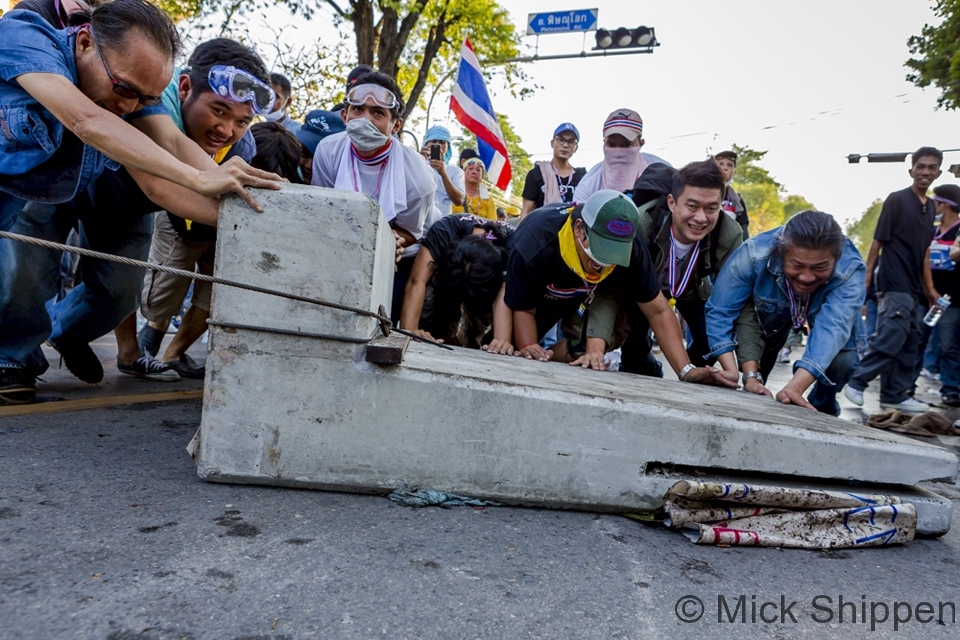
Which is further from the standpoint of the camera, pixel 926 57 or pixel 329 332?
pixel 926 57

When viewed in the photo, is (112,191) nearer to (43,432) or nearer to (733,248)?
(43,432)

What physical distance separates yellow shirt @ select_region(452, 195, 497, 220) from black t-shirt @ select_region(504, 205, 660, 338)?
257 cm

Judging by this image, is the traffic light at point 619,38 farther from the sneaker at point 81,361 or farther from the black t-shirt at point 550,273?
the sneaker at point 81,361

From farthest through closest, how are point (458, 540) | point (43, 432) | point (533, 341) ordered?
point (533, 341) < point (43, 432) < point (458, 540)

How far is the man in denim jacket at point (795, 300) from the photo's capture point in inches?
120

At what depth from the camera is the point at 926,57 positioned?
10945 millimetres

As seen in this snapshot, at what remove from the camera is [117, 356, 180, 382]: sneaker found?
362cm

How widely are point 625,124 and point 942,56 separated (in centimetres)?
912

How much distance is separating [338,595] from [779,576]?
1154 millimetres

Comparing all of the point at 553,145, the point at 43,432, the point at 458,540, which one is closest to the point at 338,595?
the point at 458,540

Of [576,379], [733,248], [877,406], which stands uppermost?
[733,248]

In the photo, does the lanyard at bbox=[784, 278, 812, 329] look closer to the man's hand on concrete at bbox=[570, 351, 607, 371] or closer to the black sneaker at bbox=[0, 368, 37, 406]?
the man's hand on concrete at bbox=[570, 351, 607, 371]

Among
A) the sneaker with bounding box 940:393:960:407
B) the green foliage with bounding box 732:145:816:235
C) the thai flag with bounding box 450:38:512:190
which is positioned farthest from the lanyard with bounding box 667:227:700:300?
the green foliage with bounding box 732:145:816:235

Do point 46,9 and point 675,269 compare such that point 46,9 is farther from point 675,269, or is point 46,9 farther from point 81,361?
point 675,269
